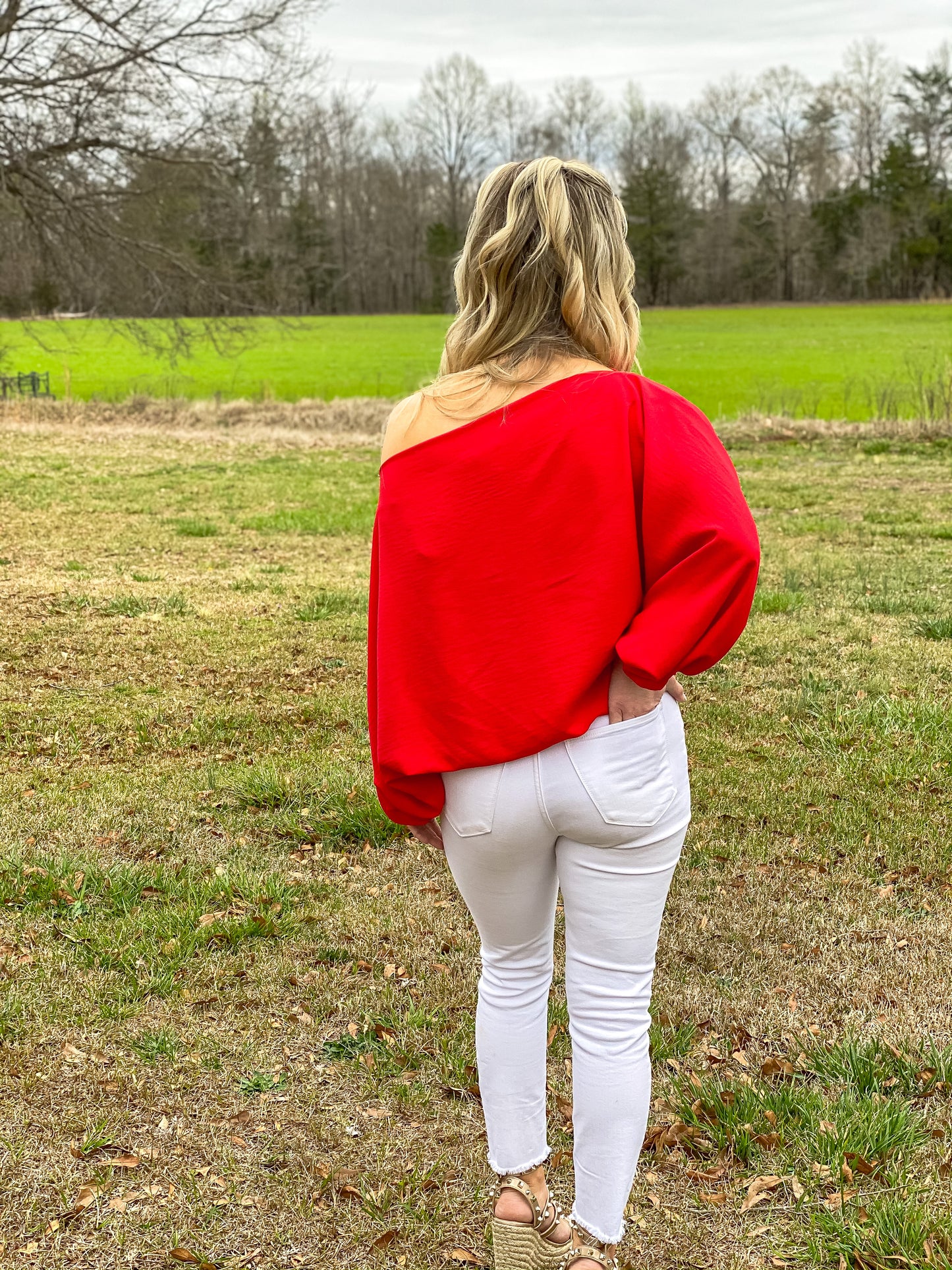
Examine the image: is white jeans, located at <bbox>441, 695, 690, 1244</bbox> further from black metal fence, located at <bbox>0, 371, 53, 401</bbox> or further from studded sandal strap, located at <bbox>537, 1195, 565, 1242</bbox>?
black metal fence, located at <bbox>0, 371, 53, 401</bbox>

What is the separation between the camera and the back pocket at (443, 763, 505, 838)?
202 centimetres

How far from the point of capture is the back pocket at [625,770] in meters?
1.95

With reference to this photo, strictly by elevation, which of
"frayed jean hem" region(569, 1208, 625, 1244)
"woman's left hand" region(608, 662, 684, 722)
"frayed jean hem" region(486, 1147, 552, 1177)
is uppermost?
"woman's left hand" region(608, 662, 684, 722)

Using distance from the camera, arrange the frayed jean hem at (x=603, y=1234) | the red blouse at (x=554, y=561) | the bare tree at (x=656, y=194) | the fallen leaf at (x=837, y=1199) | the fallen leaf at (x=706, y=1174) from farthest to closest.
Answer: the bare tree at (x=656, y=194) → the fallen leaf at (x=706, y=1174) → the fallen leaf at (x=837, y=1199) → the frayed jean hem at (x=603, y=1234) → the red blouse at (x=554, y=561)

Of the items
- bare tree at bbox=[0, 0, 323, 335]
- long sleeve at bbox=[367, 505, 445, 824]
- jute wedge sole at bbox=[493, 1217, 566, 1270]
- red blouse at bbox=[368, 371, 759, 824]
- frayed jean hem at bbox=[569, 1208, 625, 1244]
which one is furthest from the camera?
bare tree at bbox=[0, 0, 323, 335]

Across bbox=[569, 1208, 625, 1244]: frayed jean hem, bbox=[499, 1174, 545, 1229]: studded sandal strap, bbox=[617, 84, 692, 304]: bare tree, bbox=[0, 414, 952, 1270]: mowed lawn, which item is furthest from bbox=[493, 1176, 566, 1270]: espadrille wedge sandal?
bbox=[617, 84, 692, 304]: bare tree

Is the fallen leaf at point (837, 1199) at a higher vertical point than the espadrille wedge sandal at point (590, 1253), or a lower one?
lower

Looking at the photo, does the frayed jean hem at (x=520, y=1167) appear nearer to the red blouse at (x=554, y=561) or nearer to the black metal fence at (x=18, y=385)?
the red blouse at (x=554, y=561)

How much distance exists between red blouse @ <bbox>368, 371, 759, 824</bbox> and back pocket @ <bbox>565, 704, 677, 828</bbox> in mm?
47

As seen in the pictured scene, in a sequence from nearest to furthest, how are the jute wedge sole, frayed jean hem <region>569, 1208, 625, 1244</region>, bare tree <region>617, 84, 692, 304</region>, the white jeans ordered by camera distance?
1. the white jeans
2. frayed jean hem <region>569, 1208, 625, 1244</region>
3. the jute wedge sole
4. bare tree <region>617, 84, 692, 304</region>

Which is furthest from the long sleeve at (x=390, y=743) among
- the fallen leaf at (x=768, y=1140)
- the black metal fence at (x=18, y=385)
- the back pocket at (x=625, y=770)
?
the black metal fence at (x=18, y=385)

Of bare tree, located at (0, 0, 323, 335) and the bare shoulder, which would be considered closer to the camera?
the bare shoulder

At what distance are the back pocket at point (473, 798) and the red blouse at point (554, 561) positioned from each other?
0.03 meters

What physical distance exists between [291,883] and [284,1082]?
3.86ft
